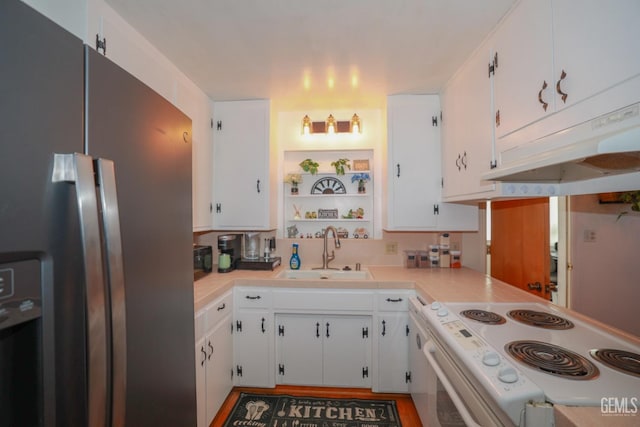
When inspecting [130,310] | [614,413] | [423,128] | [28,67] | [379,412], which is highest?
[423,128]

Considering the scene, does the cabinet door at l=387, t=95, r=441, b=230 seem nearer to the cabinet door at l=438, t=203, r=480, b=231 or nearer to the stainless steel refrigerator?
the cabinet door at l=438, t=203, r=480, b=231

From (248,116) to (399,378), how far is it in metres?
2.41

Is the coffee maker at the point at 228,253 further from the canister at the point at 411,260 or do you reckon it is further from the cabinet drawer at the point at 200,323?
the canister at the point at 411,260

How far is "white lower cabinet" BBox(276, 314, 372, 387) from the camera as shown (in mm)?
2096

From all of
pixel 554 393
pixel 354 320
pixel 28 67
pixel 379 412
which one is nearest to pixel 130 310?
pixel 28 67

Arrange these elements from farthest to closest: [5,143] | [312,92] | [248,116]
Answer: [248,116] → [312,92] → [5,143]

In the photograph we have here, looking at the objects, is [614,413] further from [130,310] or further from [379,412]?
→ [379,412]

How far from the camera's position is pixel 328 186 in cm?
276

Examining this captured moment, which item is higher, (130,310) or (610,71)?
(610,71)

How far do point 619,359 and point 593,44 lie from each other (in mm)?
1048

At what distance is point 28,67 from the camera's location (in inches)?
19.1

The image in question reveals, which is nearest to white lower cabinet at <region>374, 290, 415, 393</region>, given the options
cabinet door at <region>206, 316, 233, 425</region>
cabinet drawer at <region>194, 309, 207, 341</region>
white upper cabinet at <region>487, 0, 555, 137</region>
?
cabinet door at <region>206, 316, 233, 425</region>

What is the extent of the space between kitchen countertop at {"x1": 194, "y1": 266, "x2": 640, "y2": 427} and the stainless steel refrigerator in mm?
1057

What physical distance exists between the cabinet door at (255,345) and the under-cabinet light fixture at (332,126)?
170 centimetres
